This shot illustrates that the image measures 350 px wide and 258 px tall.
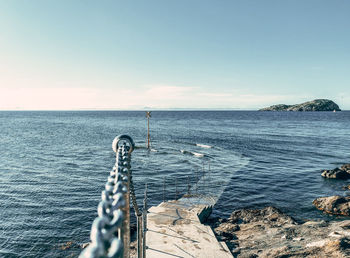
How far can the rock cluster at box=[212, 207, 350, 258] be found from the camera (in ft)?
39.0

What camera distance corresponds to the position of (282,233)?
15906mm

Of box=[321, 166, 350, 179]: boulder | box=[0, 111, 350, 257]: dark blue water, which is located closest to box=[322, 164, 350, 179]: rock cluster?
box=[321, 166, 350, 179]: boulder

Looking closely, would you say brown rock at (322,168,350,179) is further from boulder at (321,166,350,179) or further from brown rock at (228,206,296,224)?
brown rock at (228,206,296,224)

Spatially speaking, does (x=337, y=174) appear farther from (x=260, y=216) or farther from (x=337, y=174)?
(x=260, y=216)

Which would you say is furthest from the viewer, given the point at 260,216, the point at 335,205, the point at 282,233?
the point at 335,205

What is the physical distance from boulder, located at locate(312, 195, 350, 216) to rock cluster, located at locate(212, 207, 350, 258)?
5.00m

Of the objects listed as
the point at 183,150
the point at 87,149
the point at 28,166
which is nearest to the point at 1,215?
the point at 28,166

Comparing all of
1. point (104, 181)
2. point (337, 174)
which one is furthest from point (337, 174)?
point (104, 181)

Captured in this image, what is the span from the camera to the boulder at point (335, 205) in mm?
20752

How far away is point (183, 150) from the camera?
169ft

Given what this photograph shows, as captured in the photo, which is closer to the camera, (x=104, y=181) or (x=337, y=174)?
(x=104, y=181)

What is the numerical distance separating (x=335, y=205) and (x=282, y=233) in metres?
9.19

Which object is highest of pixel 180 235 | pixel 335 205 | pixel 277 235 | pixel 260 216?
pixel 180 235

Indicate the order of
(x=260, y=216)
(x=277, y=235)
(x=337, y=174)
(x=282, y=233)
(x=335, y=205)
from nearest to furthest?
1. (x=277, y=235)
2. (x=282, y=233)
3. (x=260, y=216)
4. (x=335, y=205)
5. (x=337, y=174)
